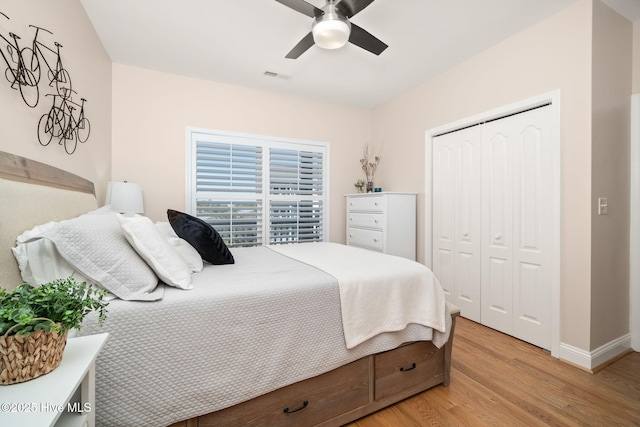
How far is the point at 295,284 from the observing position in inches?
54.9

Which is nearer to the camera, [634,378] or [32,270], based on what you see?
[32,270]

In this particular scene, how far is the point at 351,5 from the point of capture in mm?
1763

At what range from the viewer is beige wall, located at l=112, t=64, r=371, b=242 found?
10.1ft

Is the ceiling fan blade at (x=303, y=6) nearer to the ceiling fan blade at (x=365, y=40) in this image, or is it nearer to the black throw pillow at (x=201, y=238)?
the ceiling fan blade at (x=365, y=40)

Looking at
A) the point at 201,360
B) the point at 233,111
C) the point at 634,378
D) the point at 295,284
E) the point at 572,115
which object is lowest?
the point at 634,378

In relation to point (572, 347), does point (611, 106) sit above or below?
above

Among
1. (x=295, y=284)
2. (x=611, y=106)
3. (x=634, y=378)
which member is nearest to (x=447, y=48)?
(x=611, y=106)

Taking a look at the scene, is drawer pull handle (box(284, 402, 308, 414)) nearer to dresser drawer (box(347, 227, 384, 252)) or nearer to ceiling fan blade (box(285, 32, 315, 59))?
dresser drawer (box(347, 227, 384, 252))

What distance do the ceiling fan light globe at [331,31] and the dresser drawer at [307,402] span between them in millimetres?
2053

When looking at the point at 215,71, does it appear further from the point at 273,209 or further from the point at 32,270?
the point at 32,270

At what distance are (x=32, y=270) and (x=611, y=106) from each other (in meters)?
3.75

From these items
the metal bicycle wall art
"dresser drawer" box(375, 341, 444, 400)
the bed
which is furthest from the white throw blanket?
the metal bicycle wall art

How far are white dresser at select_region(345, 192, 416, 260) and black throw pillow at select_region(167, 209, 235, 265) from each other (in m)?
2.08

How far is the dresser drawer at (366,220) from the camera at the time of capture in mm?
3453
